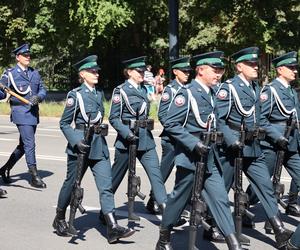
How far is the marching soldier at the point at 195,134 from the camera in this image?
5.30 metres

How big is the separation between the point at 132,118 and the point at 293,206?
7.13 feet

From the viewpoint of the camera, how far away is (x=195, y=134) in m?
5.43

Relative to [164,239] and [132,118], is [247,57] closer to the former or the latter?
[132,118]

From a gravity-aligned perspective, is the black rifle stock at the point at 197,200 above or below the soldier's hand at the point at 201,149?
below

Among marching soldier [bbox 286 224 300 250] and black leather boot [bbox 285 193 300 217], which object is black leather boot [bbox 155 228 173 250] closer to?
marching soldier [bbox 286 224 300 250]

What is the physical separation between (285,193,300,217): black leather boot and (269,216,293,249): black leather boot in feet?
4.76

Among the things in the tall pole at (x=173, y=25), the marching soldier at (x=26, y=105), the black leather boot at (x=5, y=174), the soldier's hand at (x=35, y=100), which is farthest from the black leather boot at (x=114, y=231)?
the tall pole at (x=173, y=25)

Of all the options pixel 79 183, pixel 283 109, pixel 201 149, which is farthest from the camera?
pixel 283 109

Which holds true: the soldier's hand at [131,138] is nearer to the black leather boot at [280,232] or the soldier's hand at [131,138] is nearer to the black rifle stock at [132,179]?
the black rifle stock at [132,179]

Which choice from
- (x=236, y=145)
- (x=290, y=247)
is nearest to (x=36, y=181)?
(x=236, y=145)

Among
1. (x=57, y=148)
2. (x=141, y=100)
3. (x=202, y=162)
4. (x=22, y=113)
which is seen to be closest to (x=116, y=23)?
(x=57, y=148)

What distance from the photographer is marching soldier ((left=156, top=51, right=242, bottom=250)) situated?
5.30 metres

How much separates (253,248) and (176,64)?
259 cm

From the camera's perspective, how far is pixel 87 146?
19.9ft
